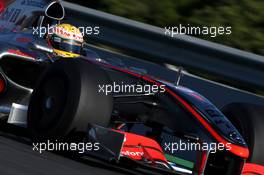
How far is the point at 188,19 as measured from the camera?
11.8 metres

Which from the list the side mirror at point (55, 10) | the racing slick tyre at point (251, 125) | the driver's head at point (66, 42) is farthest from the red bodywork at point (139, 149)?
the side mirror at point (55, 10)

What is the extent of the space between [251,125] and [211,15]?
5449 mm

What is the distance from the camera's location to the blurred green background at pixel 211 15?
37.1ft

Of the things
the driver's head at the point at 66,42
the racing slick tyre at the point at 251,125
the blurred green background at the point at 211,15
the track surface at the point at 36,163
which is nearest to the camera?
the track surface at the point at 36,163

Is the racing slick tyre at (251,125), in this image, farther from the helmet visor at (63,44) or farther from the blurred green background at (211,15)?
the blurred green background at (211,15)

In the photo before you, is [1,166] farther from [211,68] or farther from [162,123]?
[211,68]

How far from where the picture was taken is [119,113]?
672 cm

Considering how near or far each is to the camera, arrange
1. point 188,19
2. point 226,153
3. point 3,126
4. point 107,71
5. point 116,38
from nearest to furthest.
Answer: point 226,153
point 107,71
point 3,126
point 116,38
point 188,19

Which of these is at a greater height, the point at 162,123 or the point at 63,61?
the point at 63,61

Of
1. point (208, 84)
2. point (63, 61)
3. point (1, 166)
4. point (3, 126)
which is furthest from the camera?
point (208, 84)

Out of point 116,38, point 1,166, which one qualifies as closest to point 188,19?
point 116,38

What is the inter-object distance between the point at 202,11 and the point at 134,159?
254 inches

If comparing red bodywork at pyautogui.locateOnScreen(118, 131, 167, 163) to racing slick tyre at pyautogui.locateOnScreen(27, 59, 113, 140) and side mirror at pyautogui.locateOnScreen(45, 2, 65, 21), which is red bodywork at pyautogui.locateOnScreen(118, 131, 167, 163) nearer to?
racing slick tyre at pyautogui.locateOnScreen(27, 59, 113, 140)

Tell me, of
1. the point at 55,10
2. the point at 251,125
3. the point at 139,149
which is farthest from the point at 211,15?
the point at 139,149
